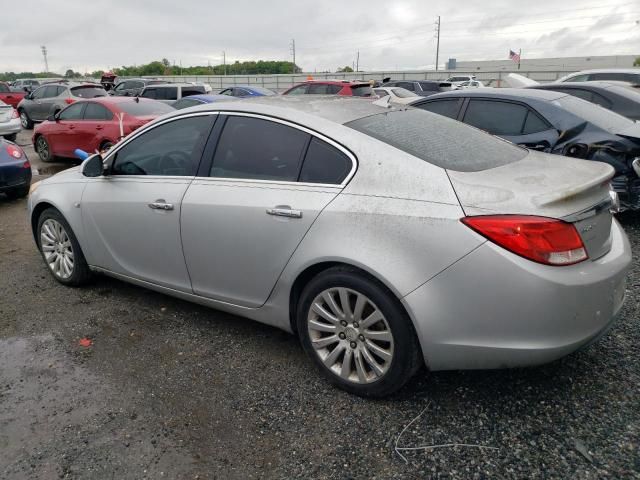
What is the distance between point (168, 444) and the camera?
2516 mm

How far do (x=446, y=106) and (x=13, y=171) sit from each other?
19.6ft

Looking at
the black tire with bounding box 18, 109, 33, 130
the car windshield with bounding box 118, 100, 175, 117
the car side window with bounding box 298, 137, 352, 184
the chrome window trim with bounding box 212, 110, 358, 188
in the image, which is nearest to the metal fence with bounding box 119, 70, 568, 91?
the black tire with bounding box 18, 109, 33, 130

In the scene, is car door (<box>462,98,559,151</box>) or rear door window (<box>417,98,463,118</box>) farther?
rear door window (<box>417,98,463,118</box>)

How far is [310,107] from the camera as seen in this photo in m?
3.23

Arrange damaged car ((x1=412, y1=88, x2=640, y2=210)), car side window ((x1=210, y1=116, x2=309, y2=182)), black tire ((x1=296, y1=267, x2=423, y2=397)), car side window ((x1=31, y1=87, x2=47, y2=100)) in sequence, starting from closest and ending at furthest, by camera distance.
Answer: black tire ((x1=296, y1=267, x2=423, y2=397)) < car side window ((x1=210, y1=116, x2=309, y2=182)) < damaged car ((x1=412, y1=88, x2=640, y2=210)) < car side window ((x1=31, y1=87, x2=47, y2=100))

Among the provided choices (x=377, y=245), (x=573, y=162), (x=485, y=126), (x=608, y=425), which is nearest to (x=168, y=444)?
(x=377, y=245)

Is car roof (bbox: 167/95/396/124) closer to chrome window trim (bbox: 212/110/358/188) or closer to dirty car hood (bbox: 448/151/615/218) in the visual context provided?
chrome window trim (bbox: 212/110/358/188)

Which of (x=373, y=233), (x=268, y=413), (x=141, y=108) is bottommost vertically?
(x=268, y=413)

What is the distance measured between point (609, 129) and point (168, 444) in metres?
5.32

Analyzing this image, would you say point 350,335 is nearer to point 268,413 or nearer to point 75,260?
point 268,413

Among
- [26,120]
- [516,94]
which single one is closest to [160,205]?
[516,94]

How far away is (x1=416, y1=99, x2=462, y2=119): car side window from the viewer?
6.45m

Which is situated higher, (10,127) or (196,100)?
(196,100)

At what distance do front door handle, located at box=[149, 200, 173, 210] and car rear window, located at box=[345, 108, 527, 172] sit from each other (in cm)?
131
